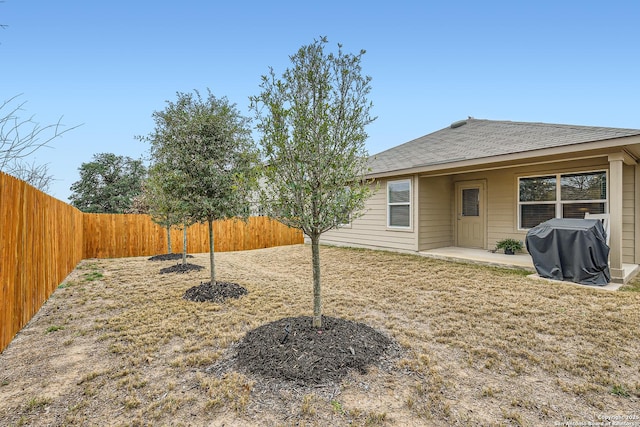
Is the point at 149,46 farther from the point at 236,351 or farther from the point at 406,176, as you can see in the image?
the point at 236,351

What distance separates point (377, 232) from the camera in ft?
31.2

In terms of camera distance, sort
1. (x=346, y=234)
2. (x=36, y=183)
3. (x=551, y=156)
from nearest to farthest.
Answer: (x=36, y=183)
(x=551, y=156)
(x=346, y=234)

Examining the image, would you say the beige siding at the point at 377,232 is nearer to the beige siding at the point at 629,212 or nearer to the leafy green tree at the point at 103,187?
the beige siding at the point at 629,212

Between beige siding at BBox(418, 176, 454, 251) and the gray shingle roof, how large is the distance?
0.90 meters

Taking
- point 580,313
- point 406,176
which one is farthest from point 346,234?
point 580,313

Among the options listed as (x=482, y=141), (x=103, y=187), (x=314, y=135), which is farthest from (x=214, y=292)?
(x=103, y=187)

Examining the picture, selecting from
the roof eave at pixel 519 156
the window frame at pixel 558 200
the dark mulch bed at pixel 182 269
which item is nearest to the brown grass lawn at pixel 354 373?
the dark mulch bed at pixel 182 269

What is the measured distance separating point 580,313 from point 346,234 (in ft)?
23.7

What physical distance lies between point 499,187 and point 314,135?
7363 mm

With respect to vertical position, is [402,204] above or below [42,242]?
above

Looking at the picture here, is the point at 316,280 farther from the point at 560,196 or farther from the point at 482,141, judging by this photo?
the point at 482,141

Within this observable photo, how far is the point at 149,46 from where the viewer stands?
820 centimetres

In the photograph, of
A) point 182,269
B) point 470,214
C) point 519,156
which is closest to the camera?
point 519,156

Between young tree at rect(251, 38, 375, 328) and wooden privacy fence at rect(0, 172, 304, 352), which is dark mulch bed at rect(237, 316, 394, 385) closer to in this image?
young tree at rect(251, 38, 375, 328)
